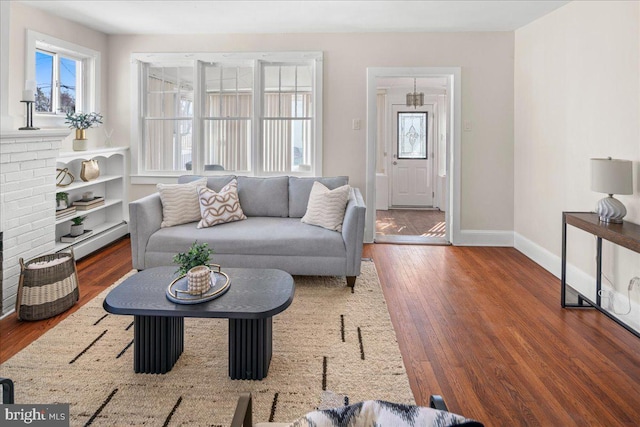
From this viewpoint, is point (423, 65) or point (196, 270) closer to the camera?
point (196, 270)

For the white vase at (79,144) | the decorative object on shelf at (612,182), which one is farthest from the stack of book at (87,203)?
the decorative object on shelf at (612,182)

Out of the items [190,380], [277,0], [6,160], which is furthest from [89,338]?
[277,0]

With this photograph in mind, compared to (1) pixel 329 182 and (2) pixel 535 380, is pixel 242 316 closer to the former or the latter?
(2) pixel 535 380

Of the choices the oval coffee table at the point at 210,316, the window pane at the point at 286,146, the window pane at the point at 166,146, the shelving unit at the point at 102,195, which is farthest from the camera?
the window pane at the point at 166,146

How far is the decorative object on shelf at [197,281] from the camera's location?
2.35 metres

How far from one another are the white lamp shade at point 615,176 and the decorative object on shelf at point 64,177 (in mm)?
4756

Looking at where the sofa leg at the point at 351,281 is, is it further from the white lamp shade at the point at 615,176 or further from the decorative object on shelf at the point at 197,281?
the white lamp shade at the point at 615,176

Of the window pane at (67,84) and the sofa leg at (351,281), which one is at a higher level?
the window pane at (67,84)

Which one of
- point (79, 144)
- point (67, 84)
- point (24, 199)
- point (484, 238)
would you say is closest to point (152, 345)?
point (24, 199)

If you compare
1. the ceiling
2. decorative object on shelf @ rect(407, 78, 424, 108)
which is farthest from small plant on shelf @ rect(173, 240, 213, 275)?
decorative object on shelf @ rect(407, 78, 424, 108)

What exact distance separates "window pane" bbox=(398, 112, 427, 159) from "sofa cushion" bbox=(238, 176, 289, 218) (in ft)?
16.9

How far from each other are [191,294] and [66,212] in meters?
2.81

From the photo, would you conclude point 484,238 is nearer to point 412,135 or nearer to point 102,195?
point 412,135

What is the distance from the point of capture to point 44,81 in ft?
15.2
